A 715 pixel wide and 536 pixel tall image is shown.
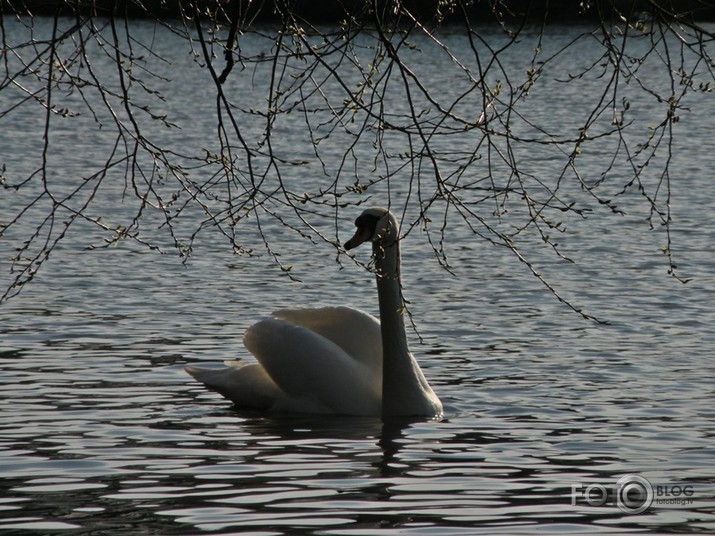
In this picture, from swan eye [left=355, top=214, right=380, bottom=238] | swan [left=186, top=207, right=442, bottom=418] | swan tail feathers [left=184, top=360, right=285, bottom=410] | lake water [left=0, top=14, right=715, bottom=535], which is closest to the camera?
lake water [left=0, top=14, right=715, bottom=535]

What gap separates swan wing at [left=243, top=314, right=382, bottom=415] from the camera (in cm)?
977

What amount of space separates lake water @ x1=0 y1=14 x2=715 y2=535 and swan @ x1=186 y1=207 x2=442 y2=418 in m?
0.18

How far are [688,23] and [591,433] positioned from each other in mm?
3305

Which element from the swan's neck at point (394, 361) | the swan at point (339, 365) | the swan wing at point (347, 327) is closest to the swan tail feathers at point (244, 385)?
the swan at point (339, 365)

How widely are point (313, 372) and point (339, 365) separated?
0.20m

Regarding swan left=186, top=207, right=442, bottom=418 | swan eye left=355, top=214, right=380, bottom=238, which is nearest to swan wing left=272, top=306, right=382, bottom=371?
swan left=186, top=207, right=442, bottom=418

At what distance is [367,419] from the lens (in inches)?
382

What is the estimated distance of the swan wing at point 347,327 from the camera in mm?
10234

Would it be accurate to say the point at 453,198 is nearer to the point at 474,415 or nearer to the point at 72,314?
the point at 474,415

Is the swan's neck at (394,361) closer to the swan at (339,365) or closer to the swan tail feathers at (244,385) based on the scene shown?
the swan at (339,365)

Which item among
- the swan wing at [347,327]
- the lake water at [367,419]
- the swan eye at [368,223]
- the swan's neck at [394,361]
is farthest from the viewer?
the swan wing at [347,327]

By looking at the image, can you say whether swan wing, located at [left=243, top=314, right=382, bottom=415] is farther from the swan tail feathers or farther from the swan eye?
the swan eye

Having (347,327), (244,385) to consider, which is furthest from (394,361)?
(244,385)

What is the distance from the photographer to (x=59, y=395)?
9797 millimetres
